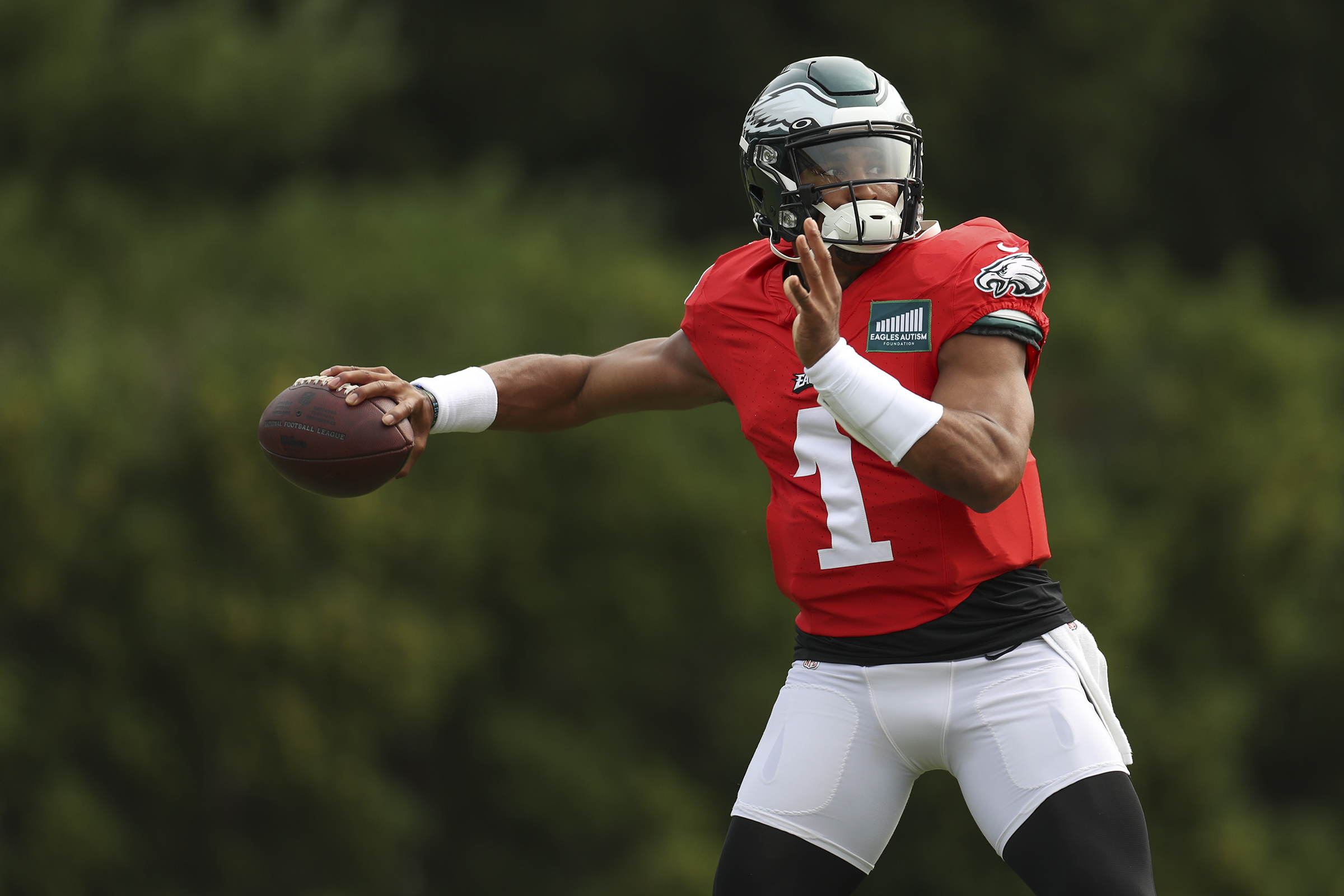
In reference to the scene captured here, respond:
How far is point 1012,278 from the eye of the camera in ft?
10.6

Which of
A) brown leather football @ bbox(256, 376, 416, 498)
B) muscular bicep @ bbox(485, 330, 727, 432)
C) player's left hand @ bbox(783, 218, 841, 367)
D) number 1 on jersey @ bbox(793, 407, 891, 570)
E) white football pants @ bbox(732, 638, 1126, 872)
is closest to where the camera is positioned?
player's left hand @ bbox(783, 218, 841, 367)

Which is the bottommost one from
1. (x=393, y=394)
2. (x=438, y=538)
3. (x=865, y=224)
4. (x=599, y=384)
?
(x=438, y=538)

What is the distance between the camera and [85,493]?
8344 millimetres

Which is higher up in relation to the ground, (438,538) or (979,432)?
(979,432)

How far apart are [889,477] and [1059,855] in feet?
2.66

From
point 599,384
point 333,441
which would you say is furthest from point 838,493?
point 333,441

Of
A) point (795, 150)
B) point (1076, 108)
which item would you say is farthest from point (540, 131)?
point (795, 150)

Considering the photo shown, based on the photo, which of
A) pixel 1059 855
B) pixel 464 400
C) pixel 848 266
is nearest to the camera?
pixel 1059 855

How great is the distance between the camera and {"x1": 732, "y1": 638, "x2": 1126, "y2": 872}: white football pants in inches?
126

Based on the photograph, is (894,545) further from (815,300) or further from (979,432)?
(815,300)

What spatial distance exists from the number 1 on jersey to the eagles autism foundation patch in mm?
186

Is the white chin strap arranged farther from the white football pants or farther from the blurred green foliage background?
the blurred green foliage background

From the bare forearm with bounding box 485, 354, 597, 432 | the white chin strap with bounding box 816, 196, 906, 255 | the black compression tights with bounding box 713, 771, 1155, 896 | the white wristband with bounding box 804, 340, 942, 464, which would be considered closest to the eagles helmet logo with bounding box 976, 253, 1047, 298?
the white chin strap with bounding box 816, 196, 906, 255

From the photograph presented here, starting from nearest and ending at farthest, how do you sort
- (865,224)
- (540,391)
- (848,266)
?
(865,224)
(848,266)
(540,391)
